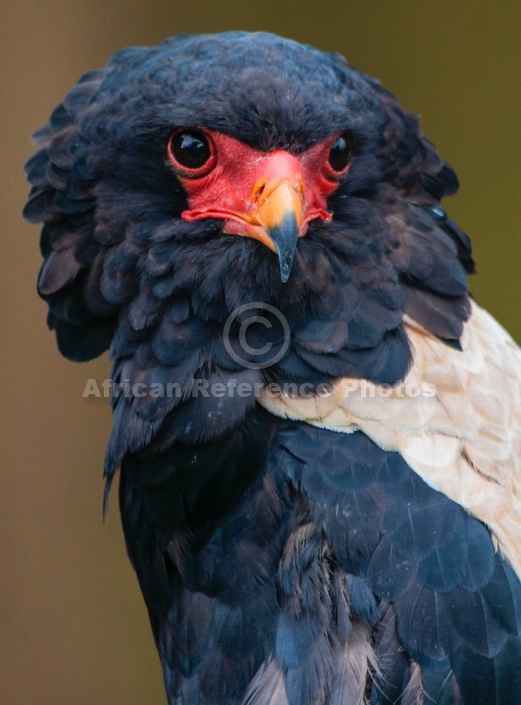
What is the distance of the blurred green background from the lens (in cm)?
464

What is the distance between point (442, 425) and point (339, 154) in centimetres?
62

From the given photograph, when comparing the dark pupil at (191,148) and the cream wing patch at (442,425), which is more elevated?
the dark pupil at (191,148)

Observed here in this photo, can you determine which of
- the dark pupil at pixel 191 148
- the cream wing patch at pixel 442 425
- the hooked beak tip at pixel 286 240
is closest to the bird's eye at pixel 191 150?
the dark pupil at pixel 191 148

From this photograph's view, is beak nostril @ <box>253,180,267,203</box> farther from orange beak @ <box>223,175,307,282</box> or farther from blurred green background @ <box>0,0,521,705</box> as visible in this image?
blurred green background @ <box>0,0,521,705</box>

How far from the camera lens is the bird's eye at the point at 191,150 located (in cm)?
216

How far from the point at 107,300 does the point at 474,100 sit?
3.05m

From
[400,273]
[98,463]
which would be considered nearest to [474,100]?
[98,463]

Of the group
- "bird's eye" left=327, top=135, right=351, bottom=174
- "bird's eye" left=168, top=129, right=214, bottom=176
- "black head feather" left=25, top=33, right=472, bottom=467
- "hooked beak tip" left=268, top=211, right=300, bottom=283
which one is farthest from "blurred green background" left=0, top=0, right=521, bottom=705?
"hooked beak tip" left=268, top=211, right=300, bottom=283

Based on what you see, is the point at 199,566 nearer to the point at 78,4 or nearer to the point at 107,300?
the point at 107,300

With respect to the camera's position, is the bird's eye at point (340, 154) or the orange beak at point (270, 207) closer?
the orange beak at point (270, 207)

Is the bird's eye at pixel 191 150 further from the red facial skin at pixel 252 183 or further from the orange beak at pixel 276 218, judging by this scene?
the orange beak at pixel 276 218

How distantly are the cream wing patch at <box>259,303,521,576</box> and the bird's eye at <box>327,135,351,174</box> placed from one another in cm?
38

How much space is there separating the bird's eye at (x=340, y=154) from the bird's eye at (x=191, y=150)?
0.85 ft

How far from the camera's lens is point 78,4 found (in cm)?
450
